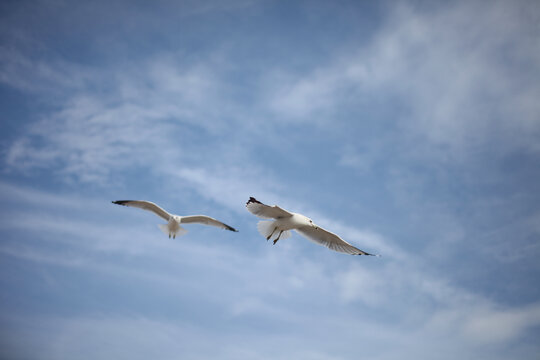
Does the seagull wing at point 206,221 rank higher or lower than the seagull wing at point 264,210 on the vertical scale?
higher

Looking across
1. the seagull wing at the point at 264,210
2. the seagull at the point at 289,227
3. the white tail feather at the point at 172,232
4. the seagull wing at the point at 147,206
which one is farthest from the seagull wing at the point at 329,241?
the seagull wing at the point at 147,206

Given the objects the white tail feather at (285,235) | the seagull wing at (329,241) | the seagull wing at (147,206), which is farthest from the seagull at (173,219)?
the seagull wing at (329,241)

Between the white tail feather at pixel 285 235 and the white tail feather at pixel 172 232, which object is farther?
the white tail feather at pixel 172 232

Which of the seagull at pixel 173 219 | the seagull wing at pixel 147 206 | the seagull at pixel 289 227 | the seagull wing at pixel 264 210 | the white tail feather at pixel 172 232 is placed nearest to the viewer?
the seagull wing at pixel 264 210

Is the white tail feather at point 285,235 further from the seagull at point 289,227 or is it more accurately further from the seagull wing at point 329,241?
the seagull wing at point 329,241

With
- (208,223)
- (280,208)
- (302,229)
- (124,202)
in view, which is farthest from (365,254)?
(124,202)

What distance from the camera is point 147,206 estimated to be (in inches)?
663

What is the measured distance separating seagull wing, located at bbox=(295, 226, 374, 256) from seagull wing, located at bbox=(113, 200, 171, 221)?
205 inches

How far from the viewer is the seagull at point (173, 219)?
54.5 feet

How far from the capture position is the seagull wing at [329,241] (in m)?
15.7

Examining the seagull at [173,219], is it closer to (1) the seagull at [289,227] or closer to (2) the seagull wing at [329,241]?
(1) the seagull at [289,227]

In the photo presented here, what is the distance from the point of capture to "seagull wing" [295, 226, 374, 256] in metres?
15.7

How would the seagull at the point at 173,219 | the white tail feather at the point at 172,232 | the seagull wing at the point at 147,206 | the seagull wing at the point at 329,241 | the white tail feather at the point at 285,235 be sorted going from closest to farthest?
the white tail feather at the point at 285,235
the seagull wing at the point at 329,241
the seagull wing at the point at 147,206
the seagull at the point at 173,219
the white tail feather at the point at 172,232

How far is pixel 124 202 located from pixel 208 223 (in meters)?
3.27
